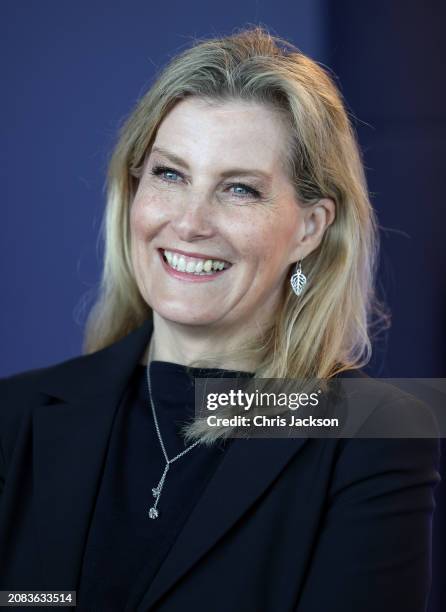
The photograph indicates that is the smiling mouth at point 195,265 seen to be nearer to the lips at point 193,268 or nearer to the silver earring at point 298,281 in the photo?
the lips at point 193,268

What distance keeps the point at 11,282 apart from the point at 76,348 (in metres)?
0.27

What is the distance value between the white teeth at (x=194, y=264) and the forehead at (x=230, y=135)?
0.20 meters

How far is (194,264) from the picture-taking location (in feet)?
6.06

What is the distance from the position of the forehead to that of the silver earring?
26 cm

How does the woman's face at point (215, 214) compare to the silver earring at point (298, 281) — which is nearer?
the woman's face at point (215, 214)

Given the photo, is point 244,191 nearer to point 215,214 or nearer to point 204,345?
point 215,214

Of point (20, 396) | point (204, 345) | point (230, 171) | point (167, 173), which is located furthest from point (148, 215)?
point (20, 396)

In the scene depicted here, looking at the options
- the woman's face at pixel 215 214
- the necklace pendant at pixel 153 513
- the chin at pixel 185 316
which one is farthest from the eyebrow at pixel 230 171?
the necklace pendant at pixel 153 513

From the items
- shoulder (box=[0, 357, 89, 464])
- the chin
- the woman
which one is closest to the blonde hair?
the woman

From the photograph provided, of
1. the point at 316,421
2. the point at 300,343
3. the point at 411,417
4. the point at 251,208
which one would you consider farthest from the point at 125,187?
the point at 411,417

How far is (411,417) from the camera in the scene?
1.78 meters

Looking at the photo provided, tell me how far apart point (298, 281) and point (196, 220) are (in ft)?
0.99

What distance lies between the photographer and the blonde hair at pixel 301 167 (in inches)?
72.4

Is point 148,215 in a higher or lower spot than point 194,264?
higher
